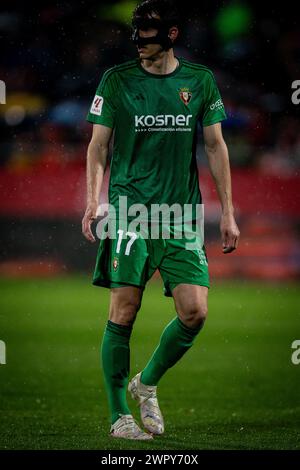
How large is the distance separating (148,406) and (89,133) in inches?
376

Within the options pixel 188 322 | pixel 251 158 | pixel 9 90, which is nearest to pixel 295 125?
pixel 251 158

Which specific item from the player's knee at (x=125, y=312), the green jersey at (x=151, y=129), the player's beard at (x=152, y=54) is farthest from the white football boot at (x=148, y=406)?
the player's beard at (x=152, y=54)

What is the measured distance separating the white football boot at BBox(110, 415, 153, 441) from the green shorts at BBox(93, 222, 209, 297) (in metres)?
0.62

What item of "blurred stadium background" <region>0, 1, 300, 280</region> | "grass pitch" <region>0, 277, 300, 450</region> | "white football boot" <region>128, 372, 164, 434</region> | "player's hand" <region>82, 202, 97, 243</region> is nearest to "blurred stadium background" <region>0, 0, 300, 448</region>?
"blurred stadium background" <region>0, 1, 300, 280</region>

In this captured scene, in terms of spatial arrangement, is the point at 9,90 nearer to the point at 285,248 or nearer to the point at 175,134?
the point at 285,248

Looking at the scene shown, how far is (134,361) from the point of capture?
7438 millimetres

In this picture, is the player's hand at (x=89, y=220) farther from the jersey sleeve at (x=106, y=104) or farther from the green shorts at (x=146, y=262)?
the jersey sleeve at (x=106, y=104)

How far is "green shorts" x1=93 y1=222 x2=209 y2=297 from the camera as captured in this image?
465 cm

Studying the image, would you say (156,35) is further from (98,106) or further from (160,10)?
(98,106)

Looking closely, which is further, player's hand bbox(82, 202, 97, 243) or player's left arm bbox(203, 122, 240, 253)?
player's left arm bbox(203, 122, 240, 253)

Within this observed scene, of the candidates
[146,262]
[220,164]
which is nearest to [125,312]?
[146,262]

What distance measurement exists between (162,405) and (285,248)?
25.2ft

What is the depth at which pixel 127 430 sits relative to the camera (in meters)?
4.59

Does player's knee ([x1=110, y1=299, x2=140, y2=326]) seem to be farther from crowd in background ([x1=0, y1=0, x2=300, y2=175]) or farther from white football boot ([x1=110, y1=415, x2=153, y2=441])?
crowd in background ([x1=0, y1=0, x2=300, y2=175])
